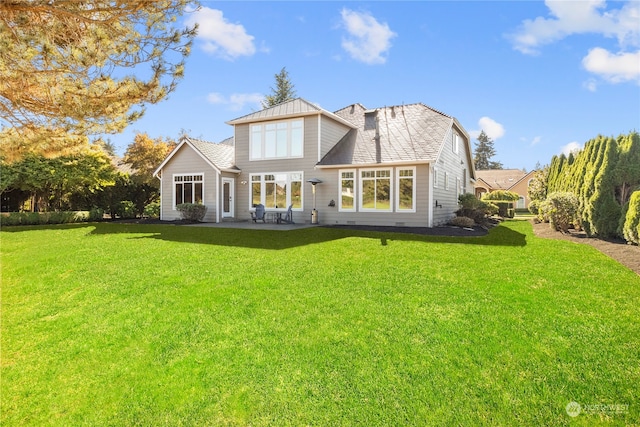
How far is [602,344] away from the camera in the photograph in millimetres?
4039

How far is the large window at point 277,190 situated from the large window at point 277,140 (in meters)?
→ 1.00

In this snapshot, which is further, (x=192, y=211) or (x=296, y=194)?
(x=192, y=211)

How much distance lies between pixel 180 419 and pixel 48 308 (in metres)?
4.17

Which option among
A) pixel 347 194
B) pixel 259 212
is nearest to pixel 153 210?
pixel 259 212

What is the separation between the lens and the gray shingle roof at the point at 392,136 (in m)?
15.5

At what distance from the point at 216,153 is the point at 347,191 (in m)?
8.50

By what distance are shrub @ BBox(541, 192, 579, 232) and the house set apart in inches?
167

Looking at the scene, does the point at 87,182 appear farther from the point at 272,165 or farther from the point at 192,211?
the point at 272,165

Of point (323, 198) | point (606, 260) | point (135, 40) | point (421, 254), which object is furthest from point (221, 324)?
point (323, 198)

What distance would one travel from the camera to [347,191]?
16469mm

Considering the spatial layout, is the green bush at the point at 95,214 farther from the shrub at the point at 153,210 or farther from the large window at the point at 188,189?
the large window at the point at 188,189

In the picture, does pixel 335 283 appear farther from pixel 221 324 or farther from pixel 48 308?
pixel 48 308

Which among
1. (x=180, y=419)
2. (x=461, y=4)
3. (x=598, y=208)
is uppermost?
(x=461, y=4)

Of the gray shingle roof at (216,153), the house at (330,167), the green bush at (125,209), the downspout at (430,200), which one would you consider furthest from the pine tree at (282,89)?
the downspout at (430,200)
